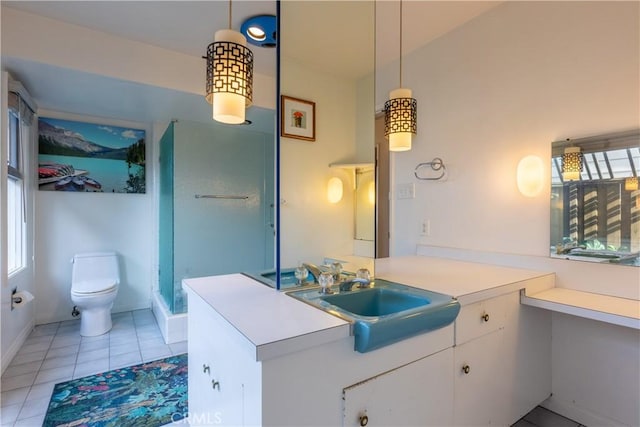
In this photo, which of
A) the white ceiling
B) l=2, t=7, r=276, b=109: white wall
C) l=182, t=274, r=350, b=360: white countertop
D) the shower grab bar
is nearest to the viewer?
l=182, t=274, r=350, b=360: white countertop

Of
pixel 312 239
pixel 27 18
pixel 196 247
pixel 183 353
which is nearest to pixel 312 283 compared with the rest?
pixel 312 239

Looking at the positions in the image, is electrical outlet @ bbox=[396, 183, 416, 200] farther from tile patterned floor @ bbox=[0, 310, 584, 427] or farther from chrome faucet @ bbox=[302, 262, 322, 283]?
tile patterned floor @ bbox=[0, 310, 584, 427]

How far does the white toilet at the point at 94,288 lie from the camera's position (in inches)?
106

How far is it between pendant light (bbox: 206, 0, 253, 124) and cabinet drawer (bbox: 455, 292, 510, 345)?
4.27 feet

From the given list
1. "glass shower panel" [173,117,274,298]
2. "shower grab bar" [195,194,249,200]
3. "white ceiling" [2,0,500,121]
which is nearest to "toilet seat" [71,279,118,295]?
"glass shower panel" [173,117,274,298]

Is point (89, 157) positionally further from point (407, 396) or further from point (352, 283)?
point (407, 396)

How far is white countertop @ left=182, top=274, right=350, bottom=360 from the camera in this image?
2.59 ft

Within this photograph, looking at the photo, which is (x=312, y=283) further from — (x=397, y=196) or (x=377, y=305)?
(x=397, y=196)

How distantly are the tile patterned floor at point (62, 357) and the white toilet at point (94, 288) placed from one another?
0.37 feet

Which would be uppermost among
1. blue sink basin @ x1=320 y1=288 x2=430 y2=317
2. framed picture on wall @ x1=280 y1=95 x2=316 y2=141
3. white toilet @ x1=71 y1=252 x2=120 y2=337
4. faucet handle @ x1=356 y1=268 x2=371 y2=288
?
framed picture on wall @ x1=280 y1=95 x2=316 y2=141

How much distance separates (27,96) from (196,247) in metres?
1.74

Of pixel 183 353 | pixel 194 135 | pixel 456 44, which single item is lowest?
pixel 183 353

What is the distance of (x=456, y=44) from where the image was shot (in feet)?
7.10

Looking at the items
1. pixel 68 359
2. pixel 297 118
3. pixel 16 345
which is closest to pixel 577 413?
pixel 297 118
